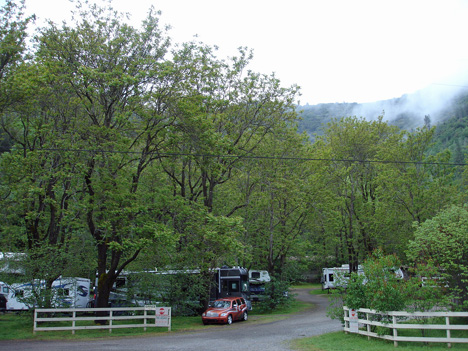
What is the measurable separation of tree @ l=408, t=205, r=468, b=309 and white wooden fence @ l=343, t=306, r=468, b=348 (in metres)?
0.89

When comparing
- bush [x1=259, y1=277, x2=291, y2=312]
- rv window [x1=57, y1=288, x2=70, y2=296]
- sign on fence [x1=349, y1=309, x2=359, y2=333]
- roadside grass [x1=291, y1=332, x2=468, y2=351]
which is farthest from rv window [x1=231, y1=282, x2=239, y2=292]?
sign on fence [x1=349, y1=309, x2=359, y2=333]

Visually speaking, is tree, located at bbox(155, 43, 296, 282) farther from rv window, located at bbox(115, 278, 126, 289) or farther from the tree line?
rv window, located at bbox(115, 278, 126, 289)

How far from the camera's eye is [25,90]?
17.0 m

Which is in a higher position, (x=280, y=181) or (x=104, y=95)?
(x=104, y=95)

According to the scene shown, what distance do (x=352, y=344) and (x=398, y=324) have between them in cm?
164

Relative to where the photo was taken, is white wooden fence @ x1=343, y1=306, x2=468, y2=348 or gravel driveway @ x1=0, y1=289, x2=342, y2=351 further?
gravel driveway @ x1=0, y1=289, x2=342, y2=351

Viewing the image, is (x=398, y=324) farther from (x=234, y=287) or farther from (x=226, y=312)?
(x=234, y=287)

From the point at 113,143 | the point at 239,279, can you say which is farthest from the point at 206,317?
the point at 113,143

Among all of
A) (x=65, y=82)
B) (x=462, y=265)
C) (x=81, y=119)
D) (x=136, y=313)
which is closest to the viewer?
(x=462, y=265)

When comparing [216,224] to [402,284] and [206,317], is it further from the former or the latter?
[402,284]

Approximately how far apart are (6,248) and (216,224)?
451 inches

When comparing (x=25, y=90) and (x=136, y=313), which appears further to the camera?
(x=136, y=313)

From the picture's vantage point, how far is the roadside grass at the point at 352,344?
1210 cm

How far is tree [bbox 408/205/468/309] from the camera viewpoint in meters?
13.0
